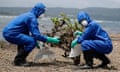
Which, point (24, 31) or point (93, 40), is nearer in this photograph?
point (93, 40)

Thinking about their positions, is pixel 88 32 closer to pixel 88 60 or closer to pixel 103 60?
pixel 88 60

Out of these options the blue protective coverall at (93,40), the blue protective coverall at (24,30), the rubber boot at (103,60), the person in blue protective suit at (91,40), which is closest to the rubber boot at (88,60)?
the person in blue protective suit at (91,40)

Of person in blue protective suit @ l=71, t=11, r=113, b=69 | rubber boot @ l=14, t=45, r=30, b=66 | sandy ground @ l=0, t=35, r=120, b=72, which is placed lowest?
sandy ground @ l=0, t=35, r=120, b=72

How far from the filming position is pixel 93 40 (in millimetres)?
10641

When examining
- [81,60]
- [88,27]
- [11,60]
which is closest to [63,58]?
[81,60]

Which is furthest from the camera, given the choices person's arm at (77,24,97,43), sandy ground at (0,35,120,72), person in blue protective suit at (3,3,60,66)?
person in blue protective suit at (3,3,60,66)

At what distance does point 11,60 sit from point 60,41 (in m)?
1.21

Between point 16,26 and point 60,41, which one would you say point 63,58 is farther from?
point 16,26

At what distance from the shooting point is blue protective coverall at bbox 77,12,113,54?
34.6 feet

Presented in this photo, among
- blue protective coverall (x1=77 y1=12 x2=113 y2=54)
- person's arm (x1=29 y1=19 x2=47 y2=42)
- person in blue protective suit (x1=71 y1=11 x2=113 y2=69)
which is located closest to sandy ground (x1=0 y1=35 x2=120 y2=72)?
person in blue protective suit (x1=71 y1=11 x2=113 y2=69)

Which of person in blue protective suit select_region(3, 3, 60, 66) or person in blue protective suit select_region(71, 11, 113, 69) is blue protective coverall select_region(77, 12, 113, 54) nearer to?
person in blue protective suit select_region(71, 11, 113, 69)

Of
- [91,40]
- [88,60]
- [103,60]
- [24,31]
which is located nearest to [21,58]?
[24,31]

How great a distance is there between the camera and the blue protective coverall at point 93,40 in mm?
10541

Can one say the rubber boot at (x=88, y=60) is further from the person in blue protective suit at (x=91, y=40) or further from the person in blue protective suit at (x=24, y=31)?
the person in blue protective suit at (x=24, y=31)
